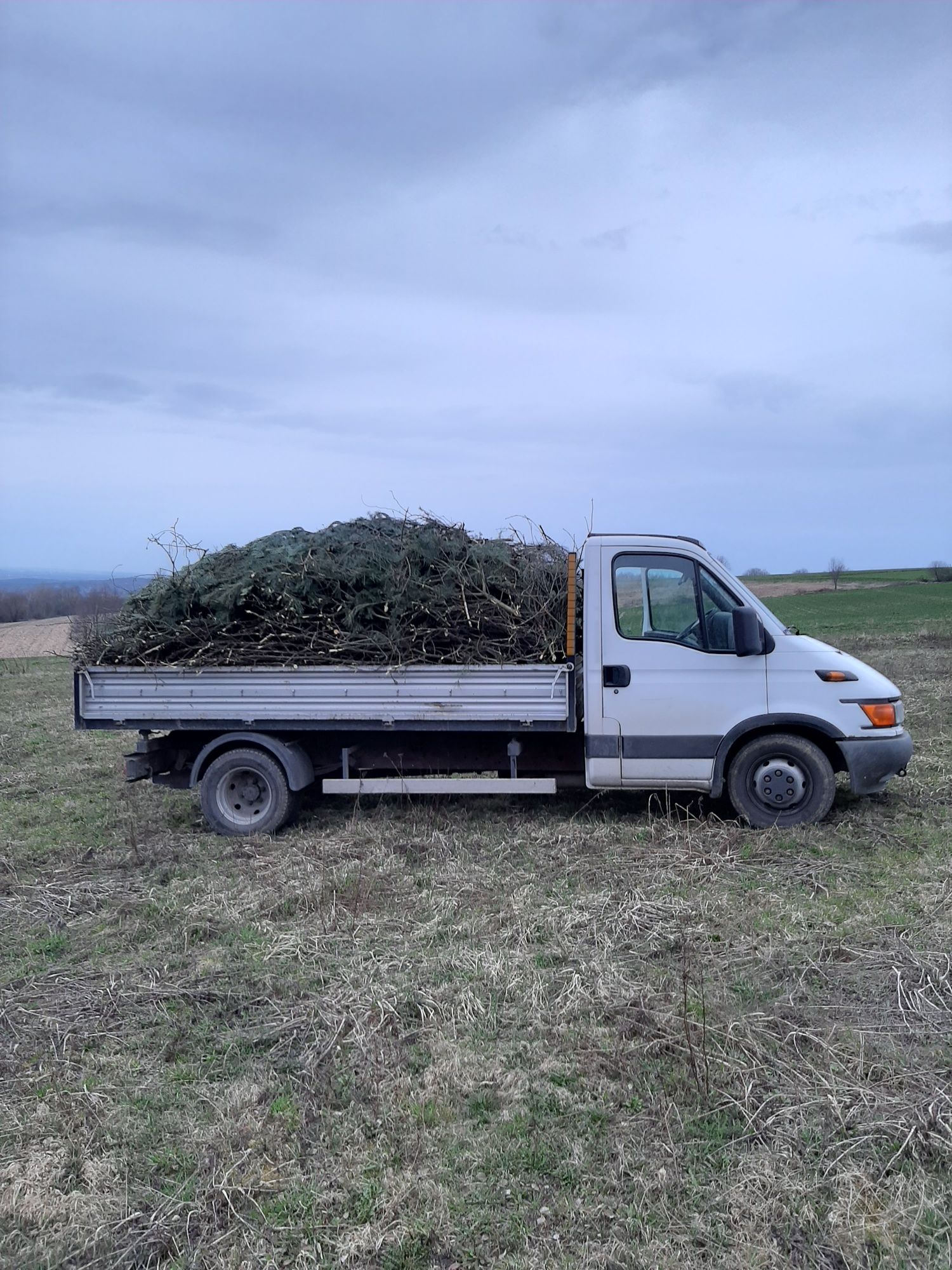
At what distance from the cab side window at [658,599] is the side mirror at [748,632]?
31 centimetres

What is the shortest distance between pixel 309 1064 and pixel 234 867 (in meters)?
3.12

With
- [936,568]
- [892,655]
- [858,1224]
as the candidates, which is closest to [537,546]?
[858,1224]

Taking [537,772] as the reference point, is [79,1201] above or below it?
below

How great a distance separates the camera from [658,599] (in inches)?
291

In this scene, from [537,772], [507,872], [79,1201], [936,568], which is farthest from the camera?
[936,568]

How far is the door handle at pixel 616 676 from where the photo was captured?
7.29m

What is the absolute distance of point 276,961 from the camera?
16.9 feet

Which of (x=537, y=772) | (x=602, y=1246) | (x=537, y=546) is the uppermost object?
(x=537, y=546)

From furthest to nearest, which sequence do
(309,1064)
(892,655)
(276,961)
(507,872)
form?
1. (892,655)
2. (507,872)
3. (276,961)
4. (309,1064)

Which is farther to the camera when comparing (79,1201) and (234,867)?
(234,867)

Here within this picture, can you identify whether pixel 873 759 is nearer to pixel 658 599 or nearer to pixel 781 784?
pixel 781 784

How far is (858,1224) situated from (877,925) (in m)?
2.62

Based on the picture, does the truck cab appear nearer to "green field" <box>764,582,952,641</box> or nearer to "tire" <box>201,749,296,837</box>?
"tire" <box>201,749,296,837</box>

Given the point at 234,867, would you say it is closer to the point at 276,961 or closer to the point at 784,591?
the point at 276,961
